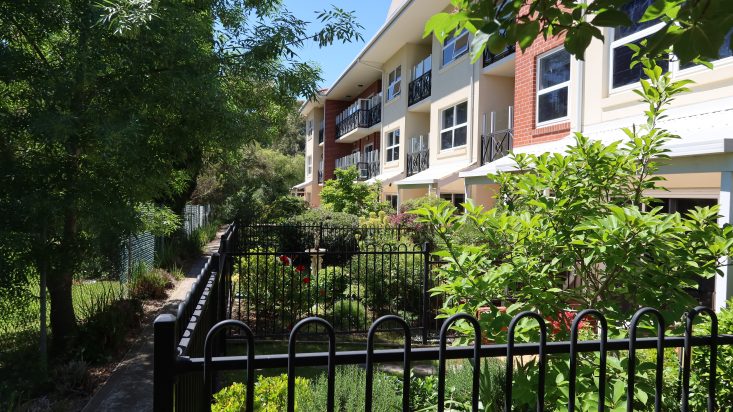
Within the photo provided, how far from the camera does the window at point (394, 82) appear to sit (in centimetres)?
2141

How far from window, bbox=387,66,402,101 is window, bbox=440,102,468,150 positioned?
195 inches

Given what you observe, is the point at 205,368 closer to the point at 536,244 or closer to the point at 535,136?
the point at 536,244

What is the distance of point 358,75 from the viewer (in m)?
25.9

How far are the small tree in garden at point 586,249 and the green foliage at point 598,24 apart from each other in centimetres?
85

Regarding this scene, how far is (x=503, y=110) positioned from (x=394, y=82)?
8562mm

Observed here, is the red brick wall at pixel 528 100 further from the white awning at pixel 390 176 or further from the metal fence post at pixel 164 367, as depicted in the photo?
the metal fence post at pixel 164 367

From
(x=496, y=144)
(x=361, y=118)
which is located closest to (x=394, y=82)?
(x=361, y=118)

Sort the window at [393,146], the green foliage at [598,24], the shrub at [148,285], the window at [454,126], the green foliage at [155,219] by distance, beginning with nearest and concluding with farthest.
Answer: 1. the green foliage at [598,24]
2. the green foliage at [155,219]
3. the shrub at [148,285]
4. the window at [454,126]
5. the window at [393,146]

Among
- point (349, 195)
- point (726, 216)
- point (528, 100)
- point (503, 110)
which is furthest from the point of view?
point (349, 195)

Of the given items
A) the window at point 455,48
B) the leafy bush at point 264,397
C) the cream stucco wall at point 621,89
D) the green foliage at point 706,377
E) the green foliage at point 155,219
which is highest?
the window at point 455,48

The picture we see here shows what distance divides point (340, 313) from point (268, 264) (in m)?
1.44

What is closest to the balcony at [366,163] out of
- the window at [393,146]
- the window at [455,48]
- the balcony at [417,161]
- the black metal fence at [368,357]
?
the window at [393,146]

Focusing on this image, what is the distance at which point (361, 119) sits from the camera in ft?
88.4

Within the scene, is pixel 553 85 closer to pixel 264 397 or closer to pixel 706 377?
pixel 706 377
